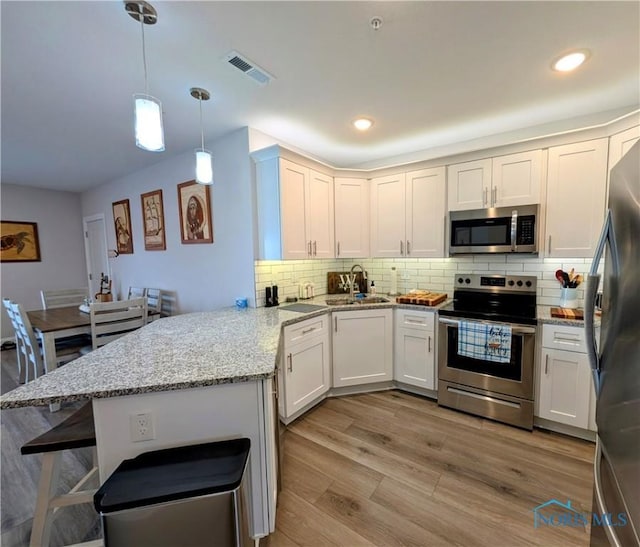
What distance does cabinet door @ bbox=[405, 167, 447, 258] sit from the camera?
2816mm

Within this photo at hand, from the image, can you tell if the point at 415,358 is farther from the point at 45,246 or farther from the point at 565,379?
the point at 45,246

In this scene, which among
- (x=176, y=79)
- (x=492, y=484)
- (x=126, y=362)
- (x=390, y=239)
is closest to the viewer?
(x=126, y=362)

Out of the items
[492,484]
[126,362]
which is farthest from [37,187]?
[492,484]

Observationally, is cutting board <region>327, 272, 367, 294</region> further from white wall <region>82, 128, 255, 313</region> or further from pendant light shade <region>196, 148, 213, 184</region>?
pendant light shade <region>196, 148, 213, 184</region>

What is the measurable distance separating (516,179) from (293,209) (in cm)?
198

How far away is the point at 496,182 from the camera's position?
100 inches

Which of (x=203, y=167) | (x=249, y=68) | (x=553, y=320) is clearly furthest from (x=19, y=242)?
(x=553, y=320)

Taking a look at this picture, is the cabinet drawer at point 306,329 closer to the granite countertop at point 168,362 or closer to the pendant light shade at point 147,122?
the granite countertop at point 168,362

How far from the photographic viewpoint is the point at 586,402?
6.70 ft

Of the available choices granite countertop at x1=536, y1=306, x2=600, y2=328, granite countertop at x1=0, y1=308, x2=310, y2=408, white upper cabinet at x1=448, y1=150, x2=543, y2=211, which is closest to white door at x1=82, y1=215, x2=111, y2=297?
granite countertop at x1=0, y1=308, x2=310, y2=408

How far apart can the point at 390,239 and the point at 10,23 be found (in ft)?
9.83

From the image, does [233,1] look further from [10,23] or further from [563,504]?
[563,504]

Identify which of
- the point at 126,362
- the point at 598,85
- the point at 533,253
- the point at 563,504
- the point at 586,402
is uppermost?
the point at 598,85

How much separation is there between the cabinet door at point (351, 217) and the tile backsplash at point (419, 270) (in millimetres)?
425
